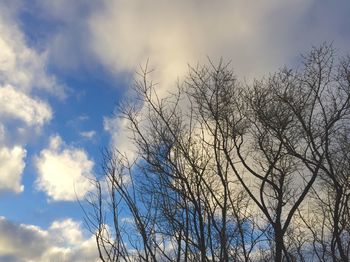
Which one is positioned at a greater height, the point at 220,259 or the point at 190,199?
the point at 190,199

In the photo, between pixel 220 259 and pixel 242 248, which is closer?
pixel 220 259

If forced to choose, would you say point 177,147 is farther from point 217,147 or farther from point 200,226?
point 200,226

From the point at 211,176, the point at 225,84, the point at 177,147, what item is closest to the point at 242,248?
the point at 211,176

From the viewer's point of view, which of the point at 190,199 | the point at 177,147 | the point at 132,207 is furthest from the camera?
the point at 177,147

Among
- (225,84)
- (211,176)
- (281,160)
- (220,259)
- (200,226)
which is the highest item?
(225,84)

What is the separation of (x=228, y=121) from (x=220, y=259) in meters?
6.00

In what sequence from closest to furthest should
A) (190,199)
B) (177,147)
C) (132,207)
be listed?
(132,207), (190,199), (177,147)

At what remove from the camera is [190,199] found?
15367 mm

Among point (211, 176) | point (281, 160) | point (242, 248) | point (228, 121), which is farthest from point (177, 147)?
point (281, 160)

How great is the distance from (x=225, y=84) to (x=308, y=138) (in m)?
4.21

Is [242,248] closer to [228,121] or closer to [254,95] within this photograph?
[228,121]

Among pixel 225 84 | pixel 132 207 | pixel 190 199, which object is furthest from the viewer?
pixel 225 84

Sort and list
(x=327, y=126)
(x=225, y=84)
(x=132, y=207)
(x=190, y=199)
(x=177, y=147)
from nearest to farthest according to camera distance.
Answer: (x=132, y=207) → (x=190, y=199) → (x=177, y=147) → (x=225, y=84) → (x=327, y=126)

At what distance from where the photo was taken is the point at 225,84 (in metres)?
18.4
